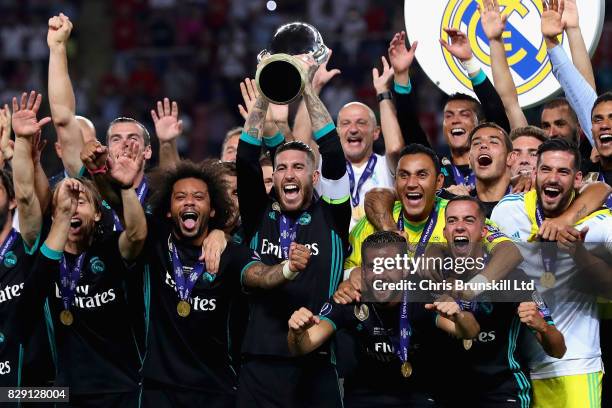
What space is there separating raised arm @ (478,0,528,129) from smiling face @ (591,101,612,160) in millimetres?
681

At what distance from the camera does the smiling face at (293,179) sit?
6.35 metres

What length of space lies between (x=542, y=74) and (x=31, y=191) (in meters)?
3.11

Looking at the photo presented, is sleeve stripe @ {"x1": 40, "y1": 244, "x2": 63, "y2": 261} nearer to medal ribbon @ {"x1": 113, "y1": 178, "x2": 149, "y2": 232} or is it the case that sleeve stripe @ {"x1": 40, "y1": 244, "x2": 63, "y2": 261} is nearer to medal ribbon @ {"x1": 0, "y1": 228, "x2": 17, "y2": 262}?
medal ribbon @ {"x1": 0, "y1": 228, "x2": 17, "y2": 262}

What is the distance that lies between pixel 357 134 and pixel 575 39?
140 centimetres

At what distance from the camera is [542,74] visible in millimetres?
7688

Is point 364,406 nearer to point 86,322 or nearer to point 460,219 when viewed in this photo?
point 460,219

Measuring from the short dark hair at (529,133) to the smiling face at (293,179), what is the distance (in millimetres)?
1395

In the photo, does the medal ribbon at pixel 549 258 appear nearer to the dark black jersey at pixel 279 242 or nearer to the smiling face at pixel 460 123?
the dark black jersey at pixel 279 242

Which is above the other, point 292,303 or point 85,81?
point 85,81

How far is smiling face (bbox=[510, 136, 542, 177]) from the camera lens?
7.10 metres

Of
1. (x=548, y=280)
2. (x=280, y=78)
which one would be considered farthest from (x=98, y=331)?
(x=548, y=280)

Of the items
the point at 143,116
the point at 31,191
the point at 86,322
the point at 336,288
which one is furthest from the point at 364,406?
the point at 143,116

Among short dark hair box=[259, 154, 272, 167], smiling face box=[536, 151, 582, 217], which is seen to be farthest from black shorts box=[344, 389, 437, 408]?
short dark hair box=[259, 154, 272, 167]

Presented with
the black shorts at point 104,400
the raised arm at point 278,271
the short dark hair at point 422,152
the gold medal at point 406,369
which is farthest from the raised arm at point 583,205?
the black shorts at point 104,400
